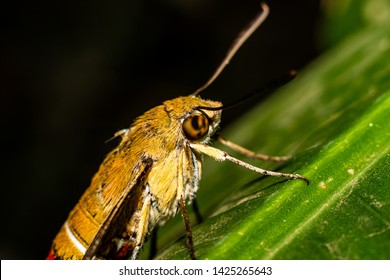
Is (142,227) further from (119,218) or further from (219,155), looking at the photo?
(219,155)

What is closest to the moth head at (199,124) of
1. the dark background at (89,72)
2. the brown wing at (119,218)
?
the brown wing at (119,218)

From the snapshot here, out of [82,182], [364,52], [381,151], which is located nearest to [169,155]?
[381,151]

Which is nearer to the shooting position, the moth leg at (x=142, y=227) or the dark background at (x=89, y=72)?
the moth leg at (x=142, y=227)

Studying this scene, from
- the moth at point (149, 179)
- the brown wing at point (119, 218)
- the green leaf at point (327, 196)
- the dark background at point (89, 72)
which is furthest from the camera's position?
the dark background at point (89, 72)

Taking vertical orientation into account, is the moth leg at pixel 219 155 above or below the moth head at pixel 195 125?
below

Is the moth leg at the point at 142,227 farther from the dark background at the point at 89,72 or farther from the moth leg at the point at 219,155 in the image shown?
the dark background at the point at 89,72

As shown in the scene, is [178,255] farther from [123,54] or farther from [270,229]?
[123,54]

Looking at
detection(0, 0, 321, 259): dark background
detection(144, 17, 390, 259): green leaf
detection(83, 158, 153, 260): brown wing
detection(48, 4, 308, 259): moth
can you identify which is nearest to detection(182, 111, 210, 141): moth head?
detection(48, 4, 308, 259): moth

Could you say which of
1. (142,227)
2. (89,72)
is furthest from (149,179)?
(89,72)
